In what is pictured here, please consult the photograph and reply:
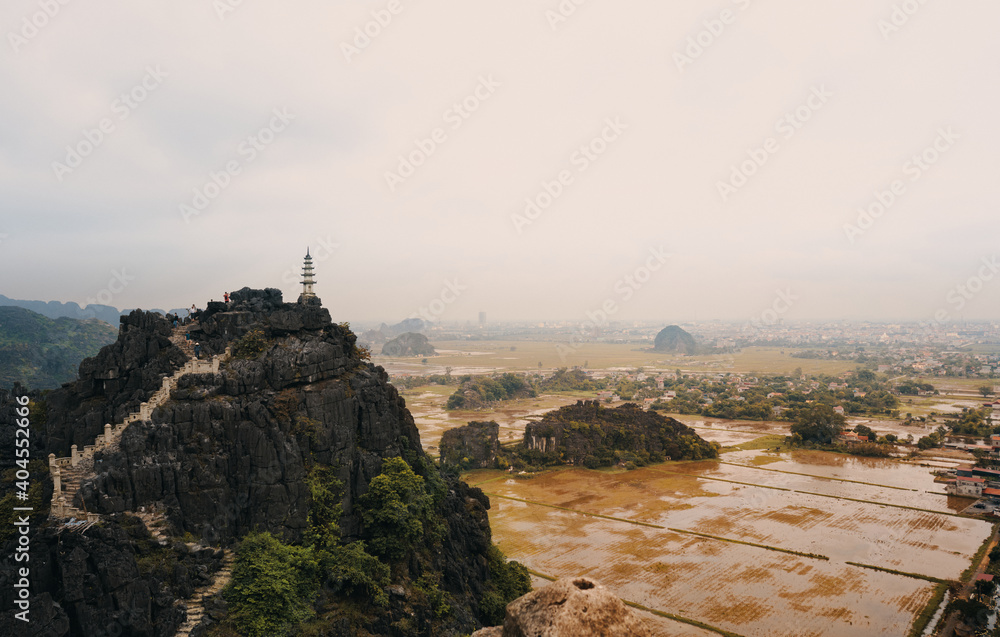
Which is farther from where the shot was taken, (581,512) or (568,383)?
(568,383)

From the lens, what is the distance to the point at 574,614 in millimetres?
6789

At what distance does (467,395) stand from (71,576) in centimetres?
8977

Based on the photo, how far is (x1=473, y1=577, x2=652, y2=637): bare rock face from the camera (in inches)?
264

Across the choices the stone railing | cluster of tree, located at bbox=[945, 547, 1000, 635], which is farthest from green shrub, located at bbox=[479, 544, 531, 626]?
cluster of tree, located at bbox=[945, 547, 1000, 635]

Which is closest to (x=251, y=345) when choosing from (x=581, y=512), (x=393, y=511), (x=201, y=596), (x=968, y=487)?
(x=393, y=511)

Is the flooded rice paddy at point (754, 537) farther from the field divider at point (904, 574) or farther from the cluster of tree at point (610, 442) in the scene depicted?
the cluster of tree at point (610, 442)

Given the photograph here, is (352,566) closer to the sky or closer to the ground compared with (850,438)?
closer to the sky

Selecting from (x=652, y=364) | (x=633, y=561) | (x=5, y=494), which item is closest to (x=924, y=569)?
A: (x=633, y=561)

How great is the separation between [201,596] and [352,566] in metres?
5.91

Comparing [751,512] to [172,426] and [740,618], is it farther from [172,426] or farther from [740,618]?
[172,426]

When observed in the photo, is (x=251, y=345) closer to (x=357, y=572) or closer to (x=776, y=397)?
(x=357, y=572)

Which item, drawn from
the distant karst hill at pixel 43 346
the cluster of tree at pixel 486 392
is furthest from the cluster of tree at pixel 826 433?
the distant karst hill at pixel 43 346

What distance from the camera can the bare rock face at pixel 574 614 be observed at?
6.71 meters

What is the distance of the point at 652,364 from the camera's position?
648ft
